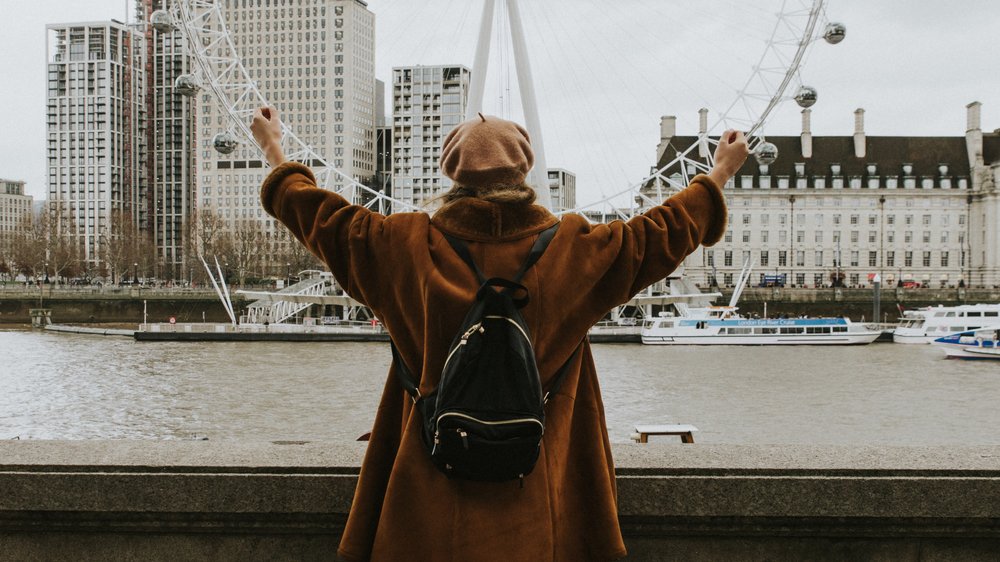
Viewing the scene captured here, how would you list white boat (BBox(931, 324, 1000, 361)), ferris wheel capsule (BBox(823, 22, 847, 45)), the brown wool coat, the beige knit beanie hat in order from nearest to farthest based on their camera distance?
the brown wool coat → the beige knit beanie hat → ferris wheel capsule (BBox(823, 22, 847, 45)) → white boat (BBox(931, 324, 1000, 361))

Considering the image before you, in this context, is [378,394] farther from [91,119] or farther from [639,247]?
[91,119]

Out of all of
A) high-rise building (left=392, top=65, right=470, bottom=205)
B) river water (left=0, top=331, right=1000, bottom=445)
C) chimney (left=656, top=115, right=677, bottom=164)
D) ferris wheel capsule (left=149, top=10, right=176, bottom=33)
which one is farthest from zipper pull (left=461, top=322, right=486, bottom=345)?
high-rise building (left=392, top=65, right=470, bottom=205)

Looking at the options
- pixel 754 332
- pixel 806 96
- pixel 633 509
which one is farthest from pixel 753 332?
pixel 633 509

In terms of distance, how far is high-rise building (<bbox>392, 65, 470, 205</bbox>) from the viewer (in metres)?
121

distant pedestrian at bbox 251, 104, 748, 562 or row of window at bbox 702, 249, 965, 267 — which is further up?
row of window at bbox 702, 249, 965, 267

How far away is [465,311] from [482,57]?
60.4 ft

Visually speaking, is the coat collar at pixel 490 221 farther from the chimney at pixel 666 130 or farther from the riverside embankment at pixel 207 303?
the chimney at pixel 666 130

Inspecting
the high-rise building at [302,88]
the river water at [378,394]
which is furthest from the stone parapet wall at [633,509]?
the high-rise building at [302,88]

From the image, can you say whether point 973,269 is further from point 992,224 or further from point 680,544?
point 680,544

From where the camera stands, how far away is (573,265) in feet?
6.54

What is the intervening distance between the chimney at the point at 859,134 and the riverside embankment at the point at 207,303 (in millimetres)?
18054

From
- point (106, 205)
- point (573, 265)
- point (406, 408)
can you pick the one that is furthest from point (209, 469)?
point (106, 205)

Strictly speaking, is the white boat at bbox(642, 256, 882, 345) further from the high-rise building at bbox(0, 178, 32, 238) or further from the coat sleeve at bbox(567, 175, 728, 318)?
the high-rise building at bbox(0, 178, 32, 238)

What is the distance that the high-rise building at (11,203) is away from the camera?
154375 millimetres
